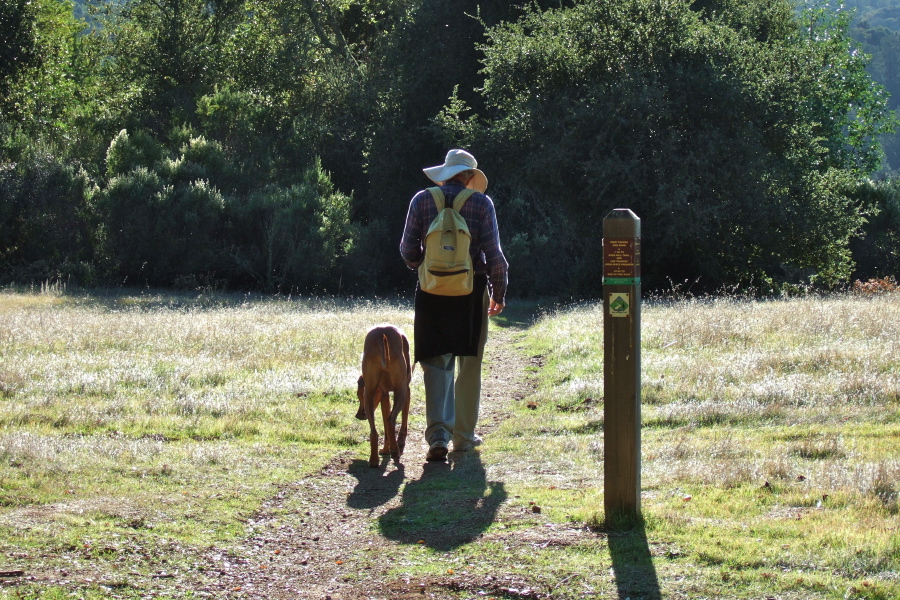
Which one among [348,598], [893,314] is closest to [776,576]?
[348,598]

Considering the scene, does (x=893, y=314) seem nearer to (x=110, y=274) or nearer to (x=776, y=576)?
(x=776, y=576)

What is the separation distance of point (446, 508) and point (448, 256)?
6.61ft

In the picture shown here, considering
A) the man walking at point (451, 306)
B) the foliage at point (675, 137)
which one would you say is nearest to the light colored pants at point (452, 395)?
the man walking at point (451, 306)

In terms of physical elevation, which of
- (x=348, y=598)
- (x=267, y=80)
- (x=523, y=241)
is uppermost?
(x=267, y=80)

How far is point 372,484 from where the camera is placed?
22.4 ft

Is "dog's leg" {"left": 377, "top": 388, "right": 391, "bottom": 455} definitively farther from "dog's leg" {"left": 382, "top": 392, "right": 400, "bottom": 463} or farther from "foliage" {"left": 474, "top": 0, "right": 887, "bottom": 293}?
"foliage" {"left": 474, "top": 0, "right": 887, "bottom": 293}

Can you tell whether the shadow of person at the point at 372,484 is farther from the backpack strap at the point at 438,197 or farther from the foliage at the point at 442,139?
the foliage at the point at 442,139

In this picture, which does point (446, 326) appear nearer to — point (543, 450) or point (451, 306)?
point (451, 306)

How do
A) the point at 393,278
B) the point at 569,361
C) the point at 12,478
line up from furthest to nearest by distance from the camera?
the point at 393,278, the point at 569,361, the point at 12,478

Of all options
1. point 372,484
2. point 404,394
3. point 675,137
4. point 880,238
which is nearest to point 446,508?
point 372,484

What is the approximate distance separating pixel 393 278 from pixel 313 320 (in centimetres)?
1549

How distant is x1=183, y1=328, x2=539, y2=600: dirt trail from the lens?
4.46 metres

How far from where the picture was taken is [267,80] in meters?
38.9

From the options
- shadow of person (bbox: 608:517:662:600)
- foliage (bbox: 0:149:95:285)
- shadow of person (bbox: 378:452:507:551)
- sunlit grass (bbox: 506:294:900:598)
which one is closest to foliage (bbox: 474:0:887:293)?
sunlit grass (bbox: 506:294:900:598)
